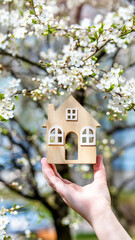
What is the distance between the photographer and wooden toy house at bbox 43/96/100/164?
70.3 inches

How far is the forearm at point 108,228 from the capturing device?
1.36m

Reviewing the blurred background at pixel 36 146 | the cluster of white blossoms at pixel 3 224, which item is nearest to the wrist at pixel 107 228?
the cluster of white blossoms at pixel 3 224

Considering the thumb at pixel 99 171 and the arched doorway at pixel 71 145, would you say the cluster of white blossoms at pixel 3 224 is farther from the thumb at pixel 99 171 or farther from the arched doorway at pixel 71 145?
the arched doorway at pixel 71 145

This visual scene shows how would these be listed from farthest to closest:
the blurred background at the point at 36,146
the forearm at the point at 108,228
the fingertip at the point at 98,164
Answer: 1. the blurred background at the point at 36,146
2. the fingertip at the point at 98,164
3. the forearm at the point at 108,228

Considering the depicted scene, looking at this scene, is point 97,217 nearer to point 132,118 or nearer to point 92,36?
point 92,36

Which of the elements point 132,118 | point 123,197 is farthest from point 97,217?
point 123,197

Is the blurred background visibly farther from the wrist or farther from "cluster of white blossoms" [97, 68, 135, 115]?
the wrist

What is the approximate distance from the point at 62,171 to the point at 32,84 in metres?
1.22

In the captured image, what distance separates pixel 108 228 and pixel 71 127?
0.70 meters

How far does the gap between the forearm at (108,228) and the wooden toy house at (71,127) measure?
432 mm

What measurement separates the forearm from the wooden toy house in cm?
43

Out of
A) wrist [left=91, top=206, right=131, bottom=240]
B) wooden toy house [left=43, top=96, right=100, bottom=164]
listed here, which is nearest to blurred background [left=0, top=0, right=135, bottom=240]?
wooden toy house [left=43, top=96, right=100, bottom=164]

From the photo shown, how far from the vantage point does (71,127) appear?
183cm

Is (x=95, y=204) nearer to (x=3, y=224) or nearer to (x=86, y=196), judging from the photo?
(x=86, y=196)
